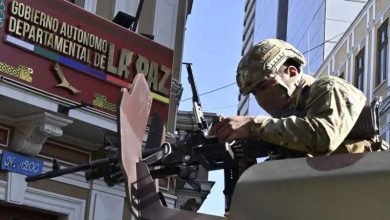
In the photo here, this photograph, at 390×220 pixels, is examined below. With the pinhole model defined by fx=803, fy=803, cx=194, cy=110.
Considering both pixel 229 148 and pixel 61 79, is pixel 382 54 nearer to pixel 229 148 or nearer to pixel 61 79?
pixel 61 79

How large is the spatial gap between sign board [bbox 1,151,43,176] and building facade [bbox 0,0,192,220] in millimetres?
12

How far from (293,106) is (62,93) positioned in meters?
7.36

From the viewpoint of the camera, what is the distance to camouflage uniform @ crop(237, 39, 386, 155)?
2457 millimetres

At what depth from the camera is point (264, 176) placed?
2.31 metres

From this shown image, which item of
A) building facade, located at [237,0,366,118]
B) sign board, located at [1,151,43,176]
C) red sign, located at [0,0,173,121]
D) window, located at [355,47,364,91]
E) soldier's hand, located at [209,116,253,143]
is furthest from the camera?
building facade, located at [237,0,366,118]

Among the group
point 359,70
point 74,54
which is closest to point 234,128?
point 74,54

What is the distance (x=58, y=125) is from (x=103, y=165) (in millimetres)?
7201

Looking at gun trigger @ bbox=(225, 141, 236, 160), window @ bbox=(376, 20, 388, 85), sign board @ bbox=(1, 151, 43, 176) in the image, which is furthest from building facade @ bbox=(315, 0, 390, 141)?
gun trigger @ bbox=(225, 141, 236, 160)

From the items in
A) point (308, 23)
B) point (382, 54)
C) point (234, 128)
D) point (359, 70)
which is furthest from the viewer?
point (308, 23)

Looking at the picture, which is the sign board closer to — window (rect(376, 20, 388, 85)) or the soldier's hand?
the soldier's hand

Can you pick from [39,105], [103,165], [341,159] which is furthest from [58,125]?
[341,159]

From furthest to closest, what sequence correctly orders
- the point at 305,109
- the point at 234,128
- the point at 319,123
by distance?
the point at 305,109, the point at 234,128, the point at 319,123

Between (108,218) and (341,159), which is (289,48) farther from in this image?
(108,218)

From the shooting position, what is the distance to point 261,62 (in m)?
2.63
